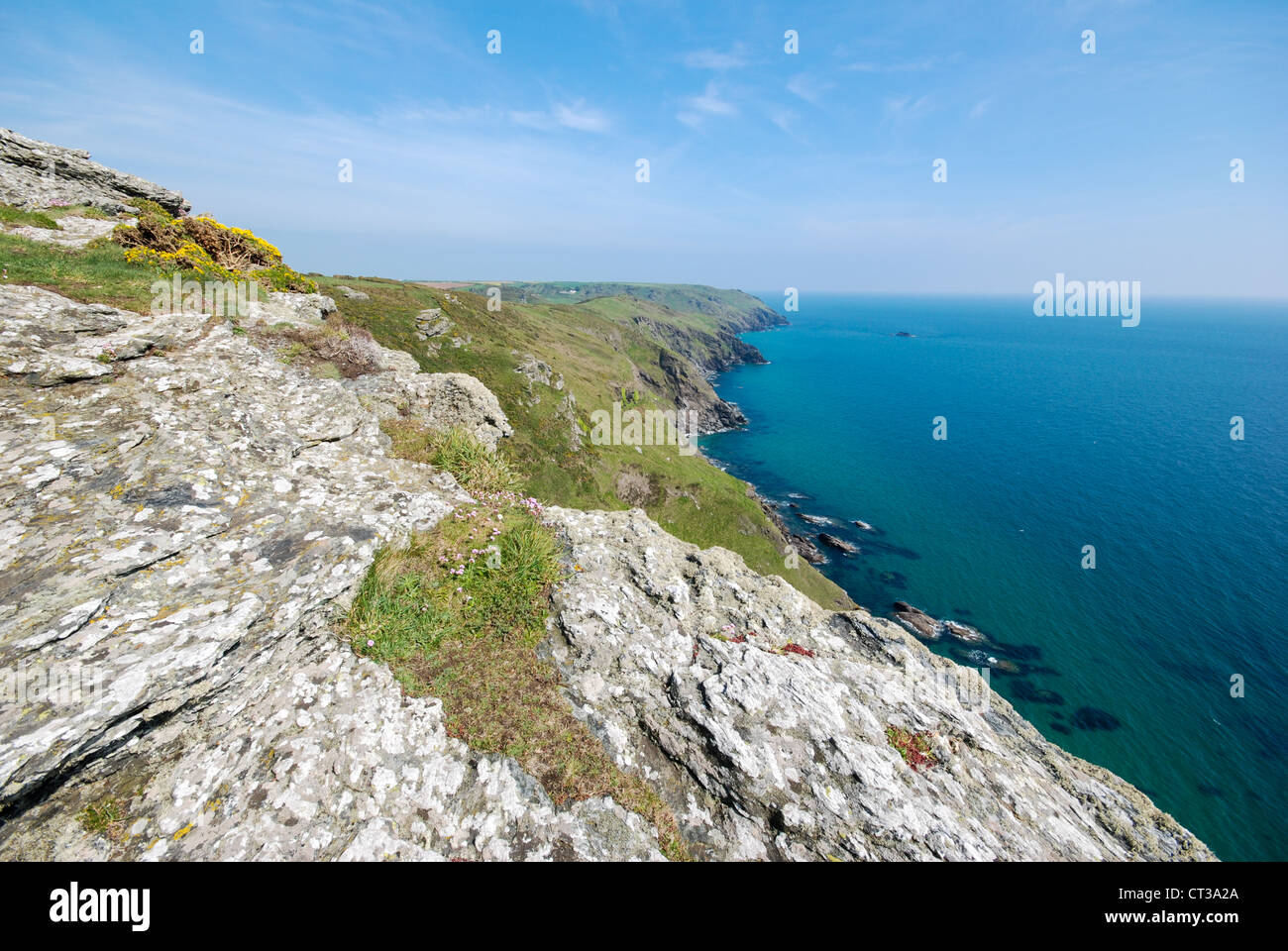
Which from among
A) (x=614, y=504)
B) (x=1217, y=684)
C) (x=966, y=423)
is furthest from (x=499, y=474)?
(x=966, y=423)

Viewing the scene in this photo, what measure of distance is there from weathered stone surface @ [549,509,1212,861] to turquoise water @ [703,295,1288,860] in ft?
143

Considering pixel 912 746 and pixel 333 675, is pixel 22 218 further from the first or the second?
pixel 912 746

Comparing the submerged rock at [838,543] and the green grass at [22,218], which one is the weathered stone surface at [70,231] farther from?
the submerged rock at [838,543]

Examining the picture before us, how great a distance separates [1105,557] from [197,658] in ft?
332

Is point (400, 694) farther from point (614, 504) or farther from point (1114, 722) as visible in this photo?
A: point (1114, 722)

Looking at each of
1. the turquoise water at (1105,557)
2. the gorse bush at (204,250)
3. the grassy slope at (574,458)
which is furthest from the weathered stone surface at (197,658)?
the turquoise water at (1105,557)

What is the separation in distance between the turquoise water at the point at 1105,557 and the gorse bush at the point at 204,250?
72226 mm

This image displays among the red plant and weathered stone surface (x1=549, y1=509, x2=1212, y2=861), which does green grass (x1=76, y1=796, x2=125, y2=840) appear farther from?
the red plant

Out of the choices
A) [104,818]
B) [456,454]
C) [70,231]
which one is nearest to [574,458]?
[70,231]

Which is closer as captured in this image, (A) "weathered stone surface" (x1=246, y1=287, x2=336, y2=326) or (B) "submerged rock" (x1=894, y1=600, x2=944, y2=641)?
(A) "weathered stone surface" (x1=246, y1=287, x2=336, y2=326)

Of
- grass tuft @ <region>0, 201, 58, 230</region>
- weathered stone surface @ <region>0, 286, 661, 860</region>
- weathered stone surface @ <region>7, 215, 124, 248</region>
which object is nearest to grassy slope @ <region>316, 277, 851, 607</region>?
weathered stone surface @ <region>7, 215, 124, 248</region>

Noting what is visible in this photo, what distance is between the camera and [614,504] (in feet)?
211

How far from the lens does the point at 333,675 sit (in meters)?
9.79

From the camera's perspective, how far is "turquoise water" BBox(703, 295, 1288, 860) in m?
44.4
